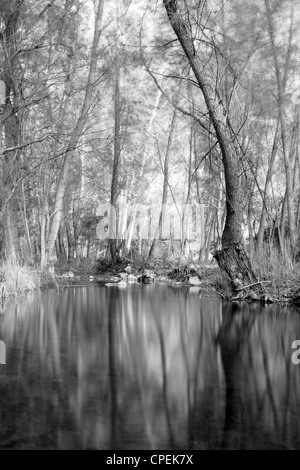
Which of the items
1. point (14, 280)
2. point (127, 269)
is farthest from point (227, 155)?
point (127, 269)

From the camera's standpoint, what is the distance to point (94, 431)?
7.27 ft

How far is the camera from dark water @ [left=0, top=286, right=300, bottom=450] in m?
2.19

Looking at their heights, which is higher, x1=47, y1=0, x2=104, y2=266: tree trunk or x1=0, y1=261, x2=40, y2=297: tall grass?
x1=47, y1=0, x2=104, y2=266: tree trunk

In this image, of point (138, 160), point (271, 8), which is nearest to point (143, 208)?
point (138, 160)

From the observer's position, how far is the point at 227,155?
8.49 m

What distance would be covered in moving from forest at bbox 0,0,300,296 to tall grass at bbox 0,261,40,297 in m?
0.05

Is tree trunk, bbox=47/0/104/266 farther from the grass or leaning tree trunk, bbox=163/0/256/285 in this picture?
the grass

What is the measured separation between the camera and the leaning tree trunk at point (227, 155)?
845 centimetres

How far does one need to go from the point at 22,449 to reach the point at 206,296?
769 centimetres

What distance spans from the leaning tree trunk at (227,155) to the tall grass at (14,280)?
3.88 metres

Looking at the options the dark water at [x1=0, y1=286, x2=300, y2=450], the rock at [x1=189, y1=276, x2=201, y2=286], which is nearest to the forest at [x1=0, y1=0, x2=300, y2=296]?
the rock at [x1=189, y1=276, x2=201, y2=286]

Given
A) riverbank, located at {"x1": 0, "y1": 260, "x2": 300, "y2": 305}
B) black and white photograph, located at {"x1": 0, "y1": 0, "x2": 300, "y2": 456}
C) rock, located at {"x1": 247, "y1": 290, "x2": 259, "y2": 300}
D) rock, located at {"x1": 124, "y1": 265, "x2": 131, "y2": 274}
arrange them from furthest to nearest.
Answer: rock, located at {"x1": 124, "y1": 265, "x2": 131, "y2": 274} → rock, located at {"x1": 247, "y1": 290, "x2": 259, "y2": 300} → riverbank, located at {"x1": 0, "y1": 260, "x2": 300, "y2": 305} → black and white photograph, located at {"x1": 0, "y1": 0, "x2": 300, "y2": 456}

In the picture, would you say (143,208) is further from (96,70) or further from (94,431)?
(94,431)

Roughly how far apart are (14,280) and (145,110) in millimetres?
13161
